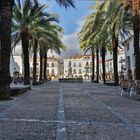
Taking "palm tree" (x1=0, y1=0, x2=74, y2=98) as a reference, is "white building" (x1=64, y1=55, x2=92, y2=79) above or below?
above

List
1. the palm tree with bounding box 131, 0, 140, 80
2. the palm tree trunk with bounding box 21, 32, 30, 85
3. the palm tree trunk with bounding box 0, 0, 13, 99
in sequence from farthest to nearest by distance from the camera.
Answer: the palm tree trunk with bounding box 21, 32, 30, 85 < the palm tree with bounding box 131, 0, 140, 80 < the palm tree trunk with bounding box 0, 0, 13, 99

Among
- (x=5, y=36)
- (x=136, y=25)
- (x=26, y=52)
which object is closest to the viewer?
(x=5, y=36)

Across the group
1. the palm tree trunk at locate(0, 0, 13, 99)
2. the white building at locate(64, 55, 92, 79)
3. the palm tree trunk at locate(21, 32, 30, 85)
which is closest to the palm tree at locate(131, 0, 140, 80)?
the palm tree trunk at locate(0, 0, 13, 99)

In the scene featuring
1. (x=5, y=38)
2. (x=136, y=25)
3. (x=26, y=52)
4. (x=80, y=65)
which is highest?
(x=80, y=65)

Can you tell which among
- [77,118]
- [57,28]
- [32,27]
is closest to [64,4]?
[32,27]

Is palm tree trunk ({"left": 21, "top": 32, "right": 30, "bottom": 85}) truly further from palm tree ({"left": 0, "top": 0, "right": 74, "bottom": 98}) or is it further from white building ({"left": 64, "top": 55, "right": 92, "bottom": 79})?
white building ({"left": 64, "top": 55, "right": 92, "bottom": 79})

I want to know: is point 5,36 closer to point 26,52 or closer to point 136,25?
point 136,25

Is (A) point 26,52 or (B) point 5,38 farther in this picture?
(A) point 26,52

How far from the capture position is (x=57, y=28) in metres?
66.3

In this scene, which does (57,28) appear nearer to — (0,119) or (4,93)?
(4,93)

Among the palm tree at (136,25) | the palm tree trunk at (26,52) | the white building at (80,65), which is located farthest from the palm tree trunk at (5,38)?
the white building at (80,65)

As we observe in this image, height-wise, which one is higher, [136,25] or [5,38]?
[136,25]

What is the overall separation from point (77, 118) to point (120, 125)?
1759 mm

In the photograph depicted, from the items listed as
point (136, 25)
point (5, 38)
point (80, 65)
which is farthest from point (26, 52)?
point (80, 65)
